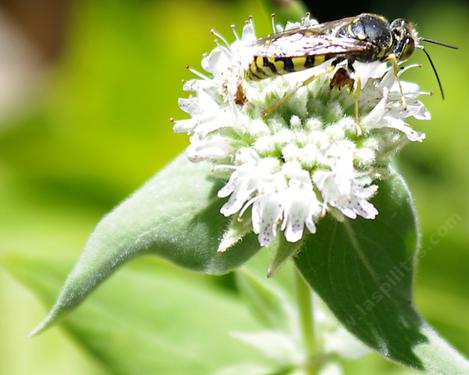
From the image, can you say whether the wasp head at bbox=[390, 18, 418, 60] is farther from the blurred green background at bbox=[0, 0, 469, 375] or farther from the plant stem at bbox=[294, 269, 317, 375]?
the blurred green background at bbox=[0, 0, 469, 375]

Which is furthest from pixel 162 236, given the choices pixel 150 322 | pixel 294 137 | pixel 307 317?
pixel 150 322

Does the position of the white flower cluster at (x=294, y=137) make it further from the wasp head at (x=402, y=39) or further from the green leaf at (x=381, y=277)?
the green leaf at (x=381, y=277)

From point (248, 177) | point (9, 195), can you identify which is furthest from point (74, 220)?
point (248, 177)

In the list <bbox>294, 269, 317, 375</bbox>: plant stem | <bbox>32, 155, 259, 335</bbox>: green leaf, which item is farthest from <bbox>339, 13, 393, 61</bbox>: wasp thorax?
<bbox>294, 269, 317, 375</bbox>: plant stem

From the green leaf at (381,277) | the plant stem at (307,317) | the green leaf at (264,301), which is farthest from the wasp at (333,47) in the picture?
the green leaf at (264,301)

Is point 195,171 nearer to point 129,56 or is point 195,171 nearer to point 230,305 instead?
point 230,305
